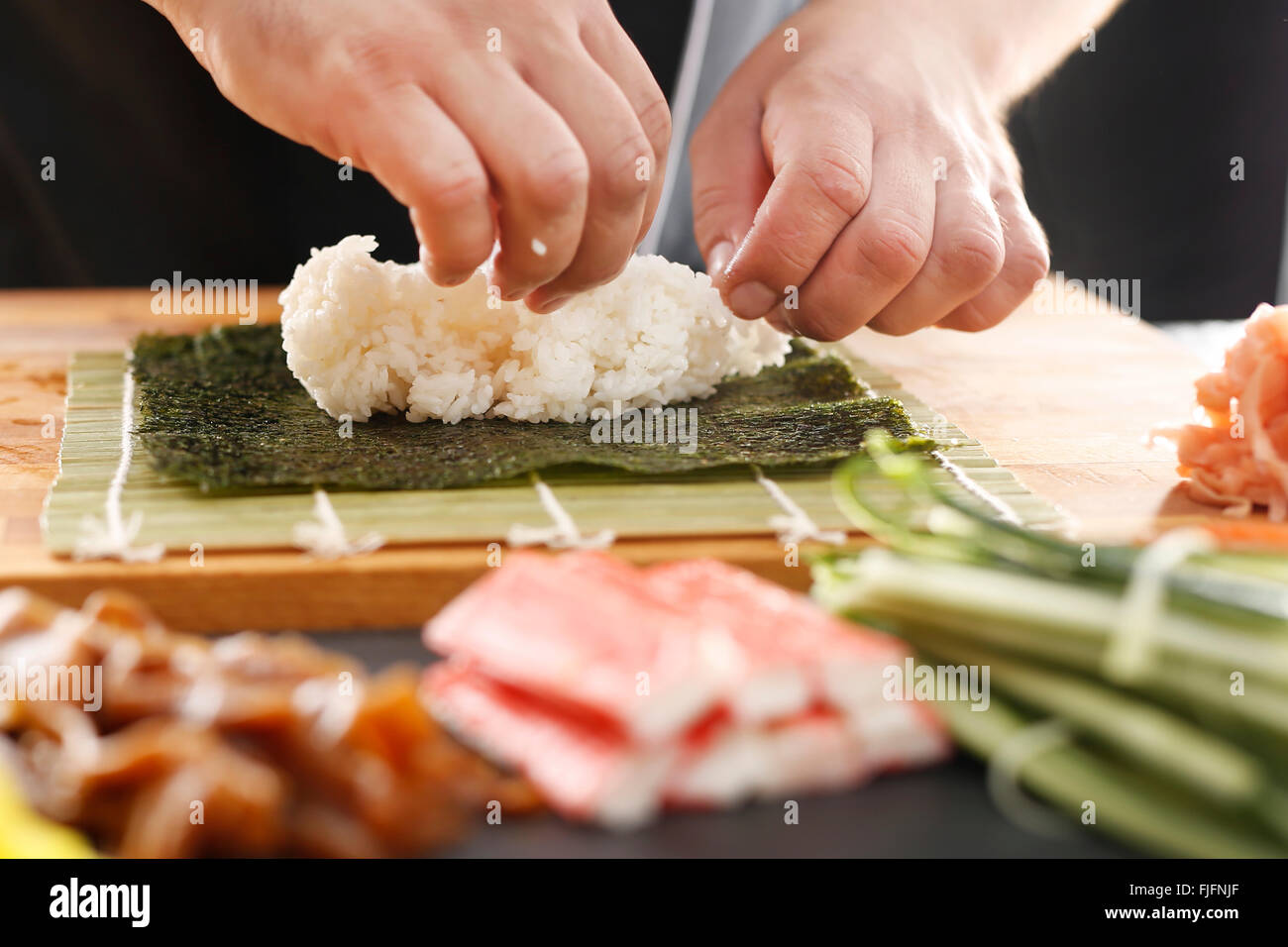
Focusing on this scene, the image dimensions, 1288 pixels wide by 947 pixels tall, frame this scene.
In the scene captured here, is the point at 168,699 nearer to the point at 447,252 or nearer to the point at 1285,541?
the point at 447,252

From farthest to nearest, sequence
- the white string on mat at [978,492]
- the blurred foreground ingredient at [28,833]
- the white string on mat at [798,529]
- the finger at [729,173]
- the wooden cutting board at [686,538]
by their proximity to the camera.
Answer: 1. the finger at [729,173]
2. the white string on mat at [978,492]
3. the white string on mat at [798,529]
4. the wooden cutting board at [686,538]
5. the blurred foreground ingredient at [28,833]

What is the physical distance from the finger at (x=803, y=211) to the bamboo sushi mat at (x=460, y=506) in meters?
0.45

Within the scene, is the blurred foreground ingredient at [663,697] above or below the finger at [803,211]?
below

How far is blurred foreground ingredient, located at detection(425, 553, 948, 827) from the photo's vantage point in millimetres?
1163

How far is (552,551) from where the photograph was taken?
1.70m

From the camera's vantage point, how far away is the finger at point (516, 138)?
69.7 inches

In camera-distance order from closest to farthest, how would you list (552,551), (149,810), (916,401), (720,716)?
1. (149,810)
2. (720,716)
3. (552,551)
4. (916,401)

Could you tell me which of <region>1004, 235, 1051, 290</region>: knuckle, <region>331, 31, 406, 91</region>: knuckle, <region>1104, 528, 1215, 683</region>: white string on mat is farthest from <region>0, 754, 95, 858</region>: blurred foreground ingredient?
<region>1004, 235, 1051, 290</region>: knuckle

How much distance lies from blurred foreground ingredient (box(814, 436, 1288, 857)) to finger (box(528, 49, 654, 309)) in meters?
0.81

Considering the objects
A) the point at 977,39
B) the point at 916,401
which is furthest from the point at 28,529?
the point at 977,39

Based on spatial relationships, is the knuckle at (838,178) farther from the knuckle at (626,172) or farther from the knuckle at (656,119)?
the knuckle at (626,172)

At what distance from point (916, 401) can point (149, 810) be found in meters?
1.76

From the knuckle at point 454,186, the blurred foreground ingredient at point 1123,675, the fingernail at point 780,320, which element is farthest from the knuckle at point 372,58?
the blurred foreground ingredient at point 1123,675
